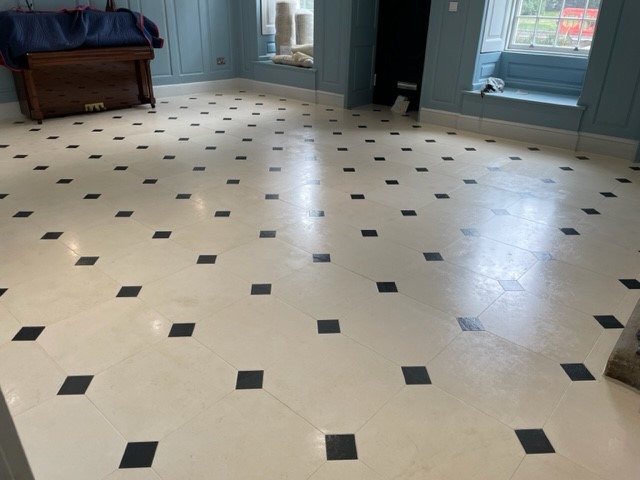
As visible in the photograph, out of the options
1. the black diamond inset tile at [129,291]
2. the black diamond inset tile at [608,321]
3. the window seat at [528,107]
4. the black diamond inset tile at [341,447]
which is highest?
the window seat at [528,107]

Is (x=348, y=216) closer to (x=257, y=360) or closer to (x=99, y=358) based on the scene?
(x=257, y=360)

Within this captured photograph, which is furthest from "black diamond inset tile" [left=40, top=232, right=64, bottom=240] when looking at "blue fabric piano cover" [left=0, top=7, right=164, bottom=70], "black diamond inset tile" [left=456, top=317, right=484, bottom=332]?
"blue fabric piano cover" [left=0, top=7, right=164, bottom=70]

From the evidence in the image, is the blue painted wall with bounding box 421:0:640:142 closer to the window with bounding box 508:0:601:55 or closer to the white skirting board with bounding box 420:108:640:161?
the white skirting board with bounding box 420:108:640:161

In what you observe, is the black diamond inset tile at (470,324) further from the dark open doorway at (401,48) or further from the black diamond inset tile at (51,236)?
the dark open doorway at (401,48)

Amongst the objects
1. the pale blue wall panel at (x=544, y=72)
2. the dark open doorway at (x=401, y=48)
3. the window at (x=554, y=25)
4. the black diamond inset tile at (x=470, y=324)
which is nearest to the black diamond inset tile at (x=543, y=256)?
the black diamond inset tile at (x=470, y=324)

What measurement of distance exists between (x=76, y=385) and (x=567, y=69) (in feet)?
22.3

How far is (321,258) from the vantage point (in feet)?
11.6

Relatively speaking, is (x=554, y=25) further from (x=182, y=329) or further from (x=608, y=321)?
(x=182, y=329)

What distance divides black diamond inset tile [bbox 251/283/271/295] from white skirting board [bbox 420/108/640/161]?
186 inches

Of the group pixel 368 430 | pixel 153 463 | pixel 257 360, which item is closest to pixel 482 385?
pixel 368 430

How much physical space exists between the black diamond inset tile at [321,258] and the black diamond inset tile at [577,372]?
1.62 meters

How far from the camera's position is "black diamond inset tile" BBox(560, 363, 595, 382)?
2.46 meters

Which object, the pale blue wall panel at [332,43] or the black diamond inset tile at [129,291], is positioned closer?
the black diamond inset tile at [129,291]

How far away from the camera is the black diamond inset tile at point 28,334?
2662mm
